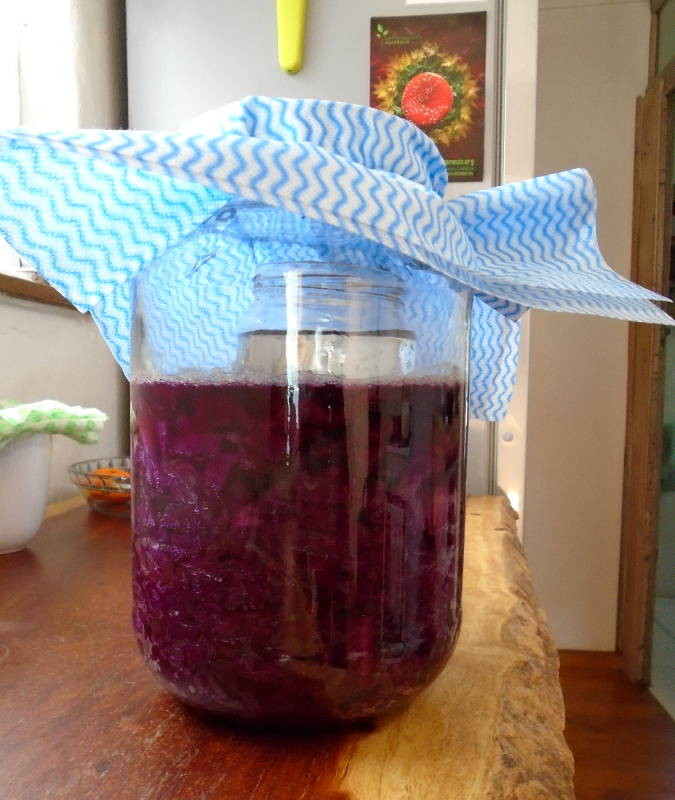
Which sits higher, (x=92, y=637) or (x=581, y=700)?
(x=92, y=637)

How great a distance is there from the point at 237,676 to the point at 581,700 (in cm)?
183

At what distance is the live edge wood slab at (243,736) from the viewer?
0.82 feet

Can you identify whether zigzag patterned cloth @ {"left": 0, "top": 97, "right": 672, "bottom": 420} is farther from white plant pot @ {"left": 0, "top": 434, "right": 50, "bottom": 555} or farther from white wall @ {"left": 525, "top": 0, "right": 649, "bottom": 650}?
white wall @ {"left": 525, "top": 0, "right": 649, "bottom": 650}

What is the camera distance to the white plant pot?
576 millimetres

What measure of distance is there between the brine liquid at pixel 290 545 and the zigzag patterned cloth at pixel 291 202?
69 millimetres

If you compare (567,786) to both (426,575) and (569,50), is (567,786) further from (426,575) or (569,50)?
(569,50)

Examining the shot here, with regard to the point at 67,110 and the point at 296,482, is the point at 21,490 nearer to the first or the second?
the point at 296,482

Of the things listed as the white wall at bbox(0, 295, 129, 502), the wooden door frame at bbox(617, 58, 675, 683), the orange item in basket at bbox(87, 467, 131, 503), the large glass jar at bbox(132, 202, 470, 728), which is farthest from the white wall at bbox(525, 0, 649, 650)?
the large glass jar at bbox(132, 202, 470, 728)

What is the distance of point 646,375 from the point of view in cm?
188

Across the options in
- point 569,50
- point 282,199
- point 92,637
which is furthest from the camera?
point 569,50

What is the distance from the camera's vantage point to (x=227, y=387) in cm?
26

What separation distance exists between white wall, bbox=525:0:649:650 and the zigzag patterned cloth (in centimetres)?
172

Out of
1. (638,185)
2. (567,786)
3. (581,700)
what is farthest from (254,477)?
(638,185)

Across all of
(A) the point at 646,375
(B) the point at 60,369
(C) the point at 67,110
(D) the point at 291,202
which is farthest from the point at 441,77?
(A) the point at 646,375
